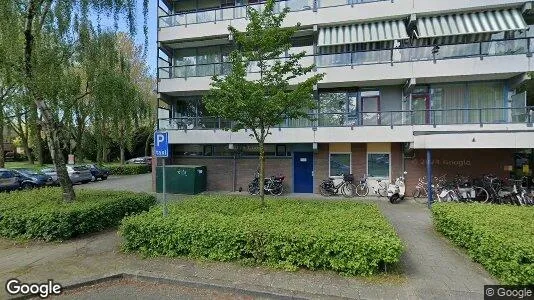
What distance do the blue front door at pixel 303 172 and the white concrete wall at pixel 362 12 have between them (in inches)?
261

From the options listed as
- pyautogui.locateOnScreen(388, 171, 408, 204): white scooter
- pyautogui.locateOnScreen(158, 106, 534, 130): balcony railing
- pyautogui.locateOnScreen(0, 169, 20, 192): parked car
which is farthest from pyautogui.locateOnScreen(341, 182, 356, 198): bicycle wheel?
pyautogui.locateOnScreen(0, 169, 20, 192): parked car

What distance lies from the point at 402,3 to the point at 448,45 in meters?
2.84

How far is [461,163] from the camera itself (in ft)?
44.8

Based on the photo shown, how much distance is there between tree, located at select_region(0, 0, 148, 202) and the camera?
313 inches

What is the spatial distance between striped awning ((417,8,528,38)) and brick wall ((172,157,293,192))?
28.9ft

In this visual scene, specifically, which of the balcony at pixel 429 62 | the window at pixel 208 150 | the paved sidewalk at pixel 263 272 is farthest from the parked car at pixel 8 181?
the balcony at pixel 429 62

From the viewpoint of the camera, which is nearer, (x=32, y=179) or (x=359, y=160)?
(x=359, y=160)

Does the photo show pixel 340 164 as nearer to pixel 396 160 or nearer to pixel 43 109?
pixel 396 160

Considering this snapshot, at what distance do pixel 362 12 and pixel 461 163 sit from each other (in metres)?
8.42

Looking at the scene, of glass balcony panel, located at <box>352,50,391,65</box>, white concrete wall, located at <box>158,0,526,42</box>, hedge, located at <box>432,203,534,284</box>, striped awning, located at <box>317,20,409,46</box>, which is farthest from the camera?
glass balcony panel, located at <box>352,50,391,65</box>

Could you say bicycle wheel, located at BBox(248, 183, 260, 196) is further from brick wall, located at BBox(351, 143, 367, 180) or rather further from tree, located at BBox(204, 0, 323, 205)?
tree, located at BBox(204, 0, 323, 205)

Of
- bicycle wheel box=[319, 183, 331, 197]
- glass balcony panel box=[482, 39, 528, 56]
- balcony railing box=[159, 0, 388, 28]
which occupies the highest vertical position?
balcony railing box=[159, 0, 388, 28]

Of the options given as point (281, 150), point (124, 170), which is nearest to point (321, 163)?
point (281, 150)

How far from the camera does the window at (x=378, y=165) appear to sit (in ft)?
47.9
